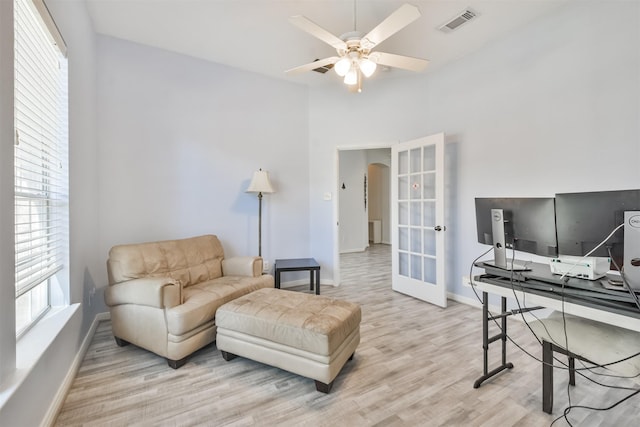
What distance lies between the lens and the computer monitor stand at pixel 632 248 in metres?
1.25

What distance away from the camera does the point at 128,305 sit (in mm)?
2238

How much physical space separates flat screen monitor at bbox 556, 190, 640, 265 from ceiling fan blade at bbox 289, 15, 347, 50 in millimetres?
1744

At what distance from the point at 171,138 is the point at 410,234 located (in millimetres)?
3154

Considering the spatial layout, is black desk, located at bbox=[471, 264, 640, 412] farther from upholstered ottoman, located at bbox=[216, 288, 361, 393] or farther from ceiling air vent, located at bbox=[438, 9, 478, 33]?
ceiling air vent, located at bbox=[438, 9, 478, 33]

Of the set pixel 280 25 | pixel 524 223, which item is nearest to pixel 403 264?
pixel 524 223

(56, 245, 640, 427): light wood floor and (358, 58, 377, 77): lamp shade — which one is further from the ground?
(358, 58, 377, 77): lamp shade

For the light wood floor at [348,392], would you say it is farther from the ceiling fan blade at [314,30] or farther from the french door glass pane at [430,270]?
the ceiling fan blade at [314,30]

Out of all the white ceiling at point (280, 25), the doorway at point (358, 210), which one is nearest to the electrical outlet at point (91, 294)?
the white ceiling at point (280, 25)

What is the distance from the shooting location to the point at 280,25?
2.77 metres

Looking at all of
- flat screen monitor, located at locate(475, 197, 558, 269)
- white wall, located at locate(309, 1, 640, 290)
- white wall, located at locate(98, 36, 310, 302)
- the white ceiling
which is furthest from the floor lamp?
flat screen monitor, located at locate(475, 197, 558, 269)

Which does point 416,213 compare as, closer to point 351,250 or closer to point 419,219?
point 419,219

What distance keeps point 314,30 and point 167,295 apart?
215cm

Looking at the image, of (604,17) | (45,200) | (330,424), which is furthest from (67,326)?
(604,17)

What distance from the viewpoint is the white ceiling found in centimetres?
A: 247
